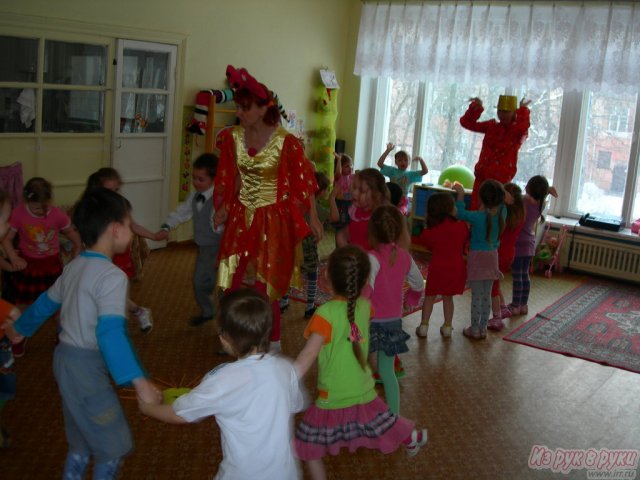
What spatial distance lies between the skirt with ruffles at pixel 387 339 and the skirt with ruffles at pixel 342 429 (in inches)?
20.4

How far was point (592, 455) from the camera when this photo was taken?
138 inches

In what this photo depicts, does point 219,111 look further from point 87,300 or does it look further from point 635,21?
point 87,300

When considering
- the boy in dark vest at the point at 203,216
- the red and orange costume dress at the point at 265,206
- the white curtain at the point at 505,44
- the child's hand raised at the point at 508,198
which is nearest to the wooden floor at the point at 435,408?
the boy in dark vest at the point at 203,216

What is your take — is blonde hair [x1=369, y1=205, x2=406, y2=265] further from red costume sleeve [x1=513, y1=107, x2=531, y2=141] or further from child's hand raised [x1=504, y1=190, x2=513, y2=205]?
red costume sleeve [x1=513, y1=107, x2=531, y2=141]

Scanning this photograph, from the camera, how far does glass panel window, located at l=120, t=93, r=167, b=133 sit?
20.8 feet

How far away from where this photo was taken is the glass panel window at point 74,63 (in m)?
5.70

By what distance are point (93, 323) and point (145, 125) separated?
15.0 ft

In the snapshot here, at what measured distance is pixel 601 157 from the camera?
737 centimetres

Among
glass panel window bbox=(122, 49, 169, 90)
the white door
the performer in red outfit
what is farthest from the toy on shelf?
glass panel window bbox=(122, 49, 169, 90)

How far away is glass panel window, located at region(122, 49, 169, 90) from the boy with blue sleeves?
168 inches

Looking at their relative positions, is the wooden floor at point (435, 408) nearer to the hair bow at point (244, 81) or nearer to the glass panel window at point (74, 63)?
the hair bow at point (244, 81)

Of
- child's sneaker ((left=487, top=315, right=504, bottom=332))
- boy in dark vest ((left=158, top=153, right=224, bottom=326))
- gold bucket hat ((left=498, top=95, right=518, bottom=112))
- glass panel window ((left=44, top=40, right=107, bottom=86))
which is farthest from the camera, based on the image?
gold bucket hat ((left=498, top=95, right=518, bottom=112))

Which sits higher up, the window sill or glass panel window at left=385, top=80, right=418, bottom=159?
glass panel window at left=385, top=80, right=418, bottom=159

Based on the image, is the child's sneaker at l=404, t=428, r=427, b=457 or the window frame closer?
the child's sneaker at l=404, t=428, r=427, b=457
